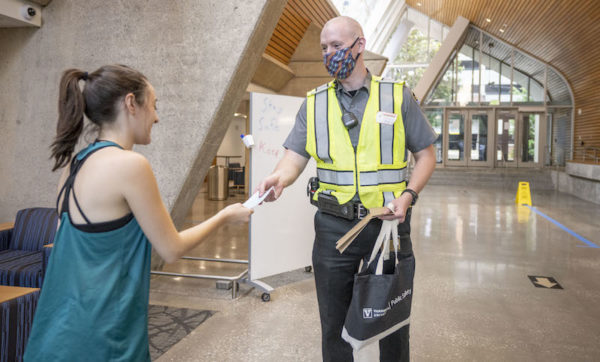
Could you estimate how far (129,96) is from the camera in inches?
49.6

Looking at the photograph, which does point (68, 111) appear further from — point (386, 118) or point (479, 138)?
point (479, 138)

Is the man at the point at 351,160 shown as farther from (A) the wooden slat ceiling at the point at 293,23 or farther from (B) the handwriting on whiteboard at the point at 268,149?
(A) the wooden slat ceiling at the point at 293,23

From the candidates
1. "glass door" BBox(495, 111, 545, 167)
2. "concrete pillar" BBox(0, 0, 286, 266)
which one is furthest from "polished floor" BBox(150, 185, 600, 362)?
"glass door" BBox(495, 111, 545, 167)

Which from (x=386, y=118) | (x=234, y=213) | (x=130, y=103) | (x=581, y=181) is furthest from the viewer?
(x=581, y=181)

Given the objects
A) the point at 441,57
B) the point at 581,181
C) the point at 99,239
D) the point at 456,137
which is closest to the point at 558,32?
the point at 441,57

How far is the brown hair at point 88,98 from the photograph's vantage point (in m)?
1.21

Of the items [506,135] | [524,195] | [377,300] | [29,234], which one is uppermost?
[506,135]

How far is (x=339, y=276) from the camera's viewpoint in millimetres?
1841

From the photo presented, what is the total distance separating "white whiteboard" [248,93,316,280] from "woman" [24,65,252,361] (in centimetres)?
245

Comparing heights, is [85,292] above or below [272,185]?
below

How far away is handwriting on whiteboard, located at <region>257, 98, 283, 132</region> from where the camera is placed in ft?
12.5

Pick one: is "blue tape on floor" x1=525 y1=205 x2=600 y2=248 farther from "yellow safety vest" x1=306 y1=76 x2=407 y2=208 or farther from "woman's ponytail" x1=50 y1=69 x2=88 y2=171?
"woman's ponytail" x1=50 y1=69 x2=88 y2=171

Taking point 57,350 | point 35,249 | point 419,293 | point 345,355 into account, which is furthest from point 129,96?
point 419,293

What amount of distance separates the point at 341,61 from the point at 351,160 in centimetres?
41
